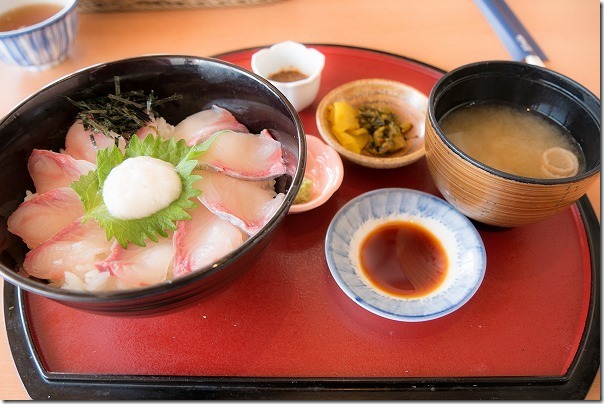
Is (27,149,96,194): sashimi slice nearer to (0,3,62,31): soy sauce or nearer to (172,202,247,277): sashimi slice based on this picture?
(172,202,247,277): sashimi slice

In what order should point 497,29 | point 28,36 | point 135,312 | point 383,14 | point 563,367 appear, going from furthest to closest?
point 383,14 → point 497,29 → point 28,36 → point 563,367 → point 135,312

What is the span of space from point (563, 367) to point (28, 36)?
6.28ft

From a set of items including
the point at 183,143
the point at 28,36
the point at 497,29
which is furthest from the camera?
the point at 497,29

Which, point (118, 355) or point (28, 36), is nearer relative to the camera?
point (118, 355)

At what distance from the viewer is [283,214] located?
3.07 feet

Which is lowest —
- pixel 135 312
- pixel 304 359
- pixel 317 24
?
pixel 304 359

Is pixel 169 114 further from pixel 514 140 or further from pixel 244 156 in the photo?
pixel 514 140

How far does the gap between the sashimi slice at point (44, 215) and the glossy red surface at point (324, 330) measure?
209 millimetres

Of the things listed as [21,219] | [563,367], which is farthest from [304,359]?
[21,219]

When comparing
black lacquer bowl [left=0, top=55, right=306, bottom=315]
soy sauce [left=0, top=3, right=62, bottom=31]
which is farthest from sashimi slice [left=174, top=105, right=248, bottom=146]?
soy sauce [left=0, top=3, right=62, bottom=31]

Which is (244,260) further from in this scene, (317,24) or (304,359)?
(317,24)

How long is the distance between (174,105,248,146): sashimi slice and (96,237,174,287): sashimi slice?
304mm

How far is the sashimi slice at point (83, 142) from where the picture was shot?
1188mm

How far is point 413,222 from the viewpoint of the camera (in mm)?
1310
